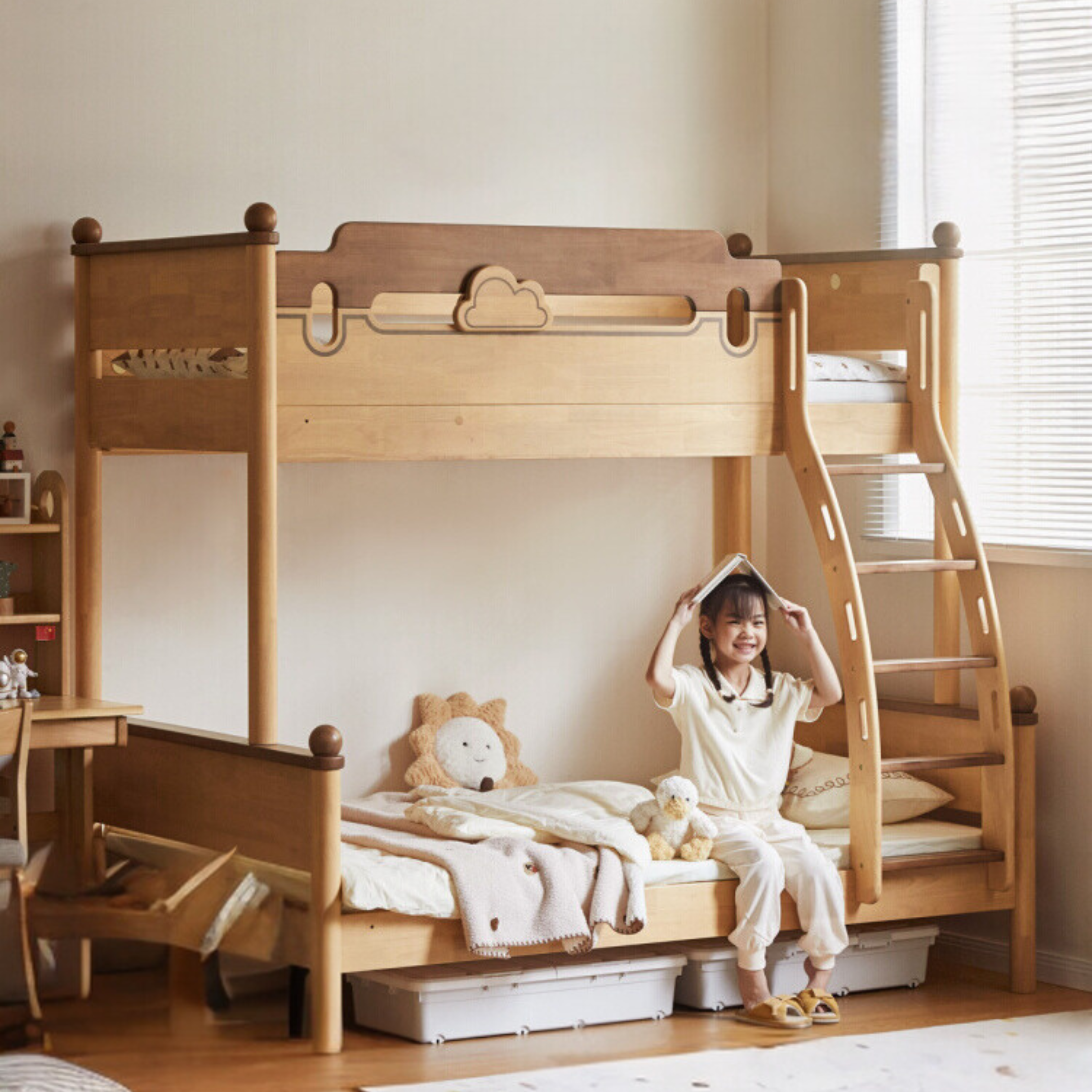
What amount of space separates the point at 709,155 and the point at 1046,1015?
2.38 meters

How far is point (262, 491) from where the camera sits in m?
3.53

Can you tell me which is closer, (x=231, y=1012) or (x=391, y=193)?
(x=231, y=1012)

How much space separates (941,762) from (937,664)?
0.21 meters

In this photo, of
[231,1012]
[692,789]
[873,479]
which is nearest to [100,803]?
[231,1012]

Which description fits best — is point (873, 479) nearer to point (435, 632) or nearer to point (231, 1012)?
point (435, 632)

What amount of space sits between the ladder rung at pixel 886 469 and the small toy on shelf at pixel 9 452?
5.75ft

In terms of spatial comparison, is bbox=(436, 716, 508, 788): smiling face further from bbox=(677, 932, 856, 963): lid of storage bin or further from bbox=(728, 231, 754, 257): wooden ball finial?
bbox=(728, 231, 754, 257): wooden ball finial

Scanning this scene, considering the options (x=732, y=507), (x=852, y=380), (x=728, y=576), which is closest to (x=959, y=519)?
(x=852, y=380)

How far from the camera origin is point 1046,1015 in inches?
151

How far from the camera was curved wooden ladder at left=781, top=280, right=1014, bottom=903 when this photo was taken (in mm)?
3830

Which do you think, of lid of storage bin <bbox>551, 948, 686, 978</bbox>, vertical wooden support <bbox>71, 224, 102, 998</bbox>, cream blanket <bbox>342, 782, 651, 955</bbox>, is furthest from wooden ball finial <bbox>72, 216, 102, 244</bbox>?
lid of storage bin <bbox>551, 948, 686, 978</bbox>

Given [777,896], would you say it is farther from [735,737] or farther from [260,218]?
[260,218]

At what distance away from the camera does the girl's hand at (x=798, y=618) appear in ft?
13.1

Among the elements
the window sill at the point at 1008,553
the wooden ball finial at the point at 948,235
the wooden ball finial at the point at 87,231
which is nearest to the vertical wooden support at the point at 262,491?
the wooden ball finial at the point at 87,231
